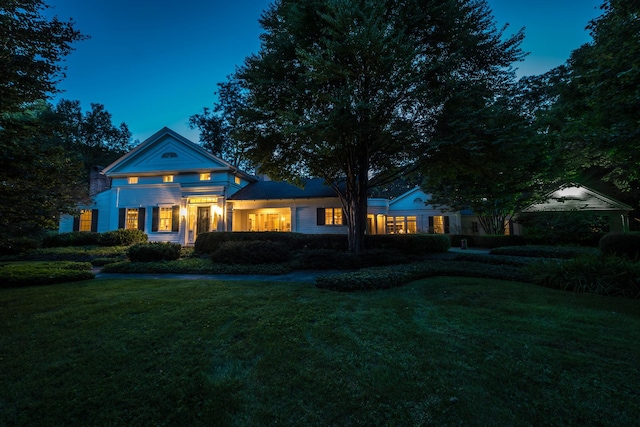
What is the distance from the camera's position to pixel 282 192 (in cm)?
1775

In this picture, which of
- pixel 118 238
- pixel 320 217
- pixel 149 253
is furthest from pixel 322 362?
pixel 118 238

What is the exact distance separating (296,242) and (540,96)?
1913cm

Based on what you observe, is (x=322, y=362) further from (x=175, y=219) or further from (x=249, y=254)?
(x=175, y=219)

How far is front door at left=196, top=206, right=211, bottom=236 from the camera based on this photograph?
17.1 meters

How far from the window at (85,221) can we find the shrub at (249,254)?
13.8 meters

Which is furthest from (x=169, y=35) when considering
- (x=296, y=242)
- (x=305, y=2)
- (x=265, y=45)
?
(x=296, y=242)

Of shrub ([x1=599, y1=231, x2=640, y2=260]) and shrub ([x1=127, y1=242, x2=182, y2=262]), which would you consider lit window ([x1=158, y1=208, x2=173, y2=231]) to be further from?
shrub ([x1=599, y1=231, x2=640, y2=260])

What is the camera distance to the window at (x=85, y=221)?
18.2 m

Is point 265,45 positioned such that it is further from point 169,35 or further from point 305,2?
point 169,35

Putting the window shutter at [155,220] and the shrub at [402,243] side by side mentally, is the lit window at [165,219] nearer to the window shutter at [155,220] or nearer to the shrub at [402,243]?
the window shutter at [155,220]

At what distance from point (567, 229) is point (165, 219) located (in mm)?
24579

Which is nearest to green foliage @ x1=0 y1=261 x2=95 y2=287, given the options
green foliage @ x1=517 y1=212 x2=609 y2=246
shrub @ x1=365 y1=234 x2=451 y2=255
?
shrub @ x1=365 y1=234 x2=451 y2=255

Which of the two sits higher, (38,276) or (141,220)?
(141,220)

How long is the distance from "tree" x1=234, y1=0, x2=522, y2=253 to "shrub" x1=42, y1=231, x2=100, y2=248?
12.8m
